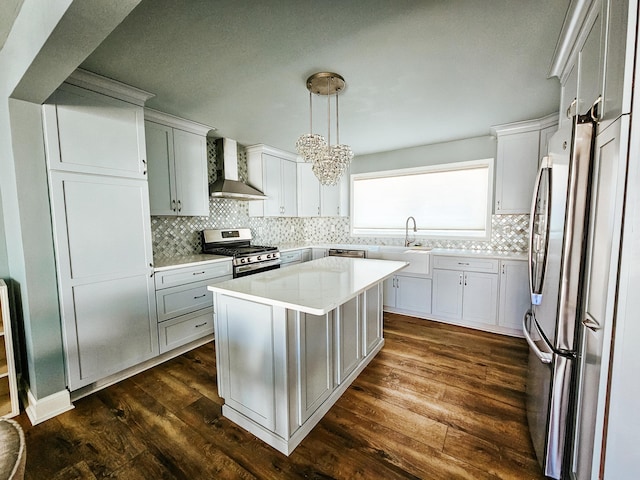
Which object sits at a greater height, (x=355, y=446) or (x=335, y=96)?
(x=335, y=96)

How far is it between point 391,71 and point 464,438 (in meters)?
2.44

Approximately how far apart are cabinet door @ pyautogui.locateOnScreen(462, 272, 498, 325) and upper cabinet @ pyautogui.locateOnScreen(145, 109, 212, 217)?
128 inches

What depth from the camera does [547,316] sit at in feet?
4.51

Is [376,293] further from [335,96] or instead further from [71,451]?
[71,451]

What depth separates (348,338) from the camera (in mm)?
2074

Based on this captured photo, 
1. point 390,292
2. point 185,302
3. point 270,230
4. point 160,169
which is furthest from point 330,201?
point 185,302

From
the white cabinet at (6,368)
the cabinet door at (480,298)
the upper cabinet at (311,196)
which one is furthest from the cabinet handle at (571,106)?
the white cabinet at (6,368)

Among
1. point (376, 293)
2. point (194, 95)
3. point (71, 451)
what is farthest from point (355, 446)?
point (194, 95)

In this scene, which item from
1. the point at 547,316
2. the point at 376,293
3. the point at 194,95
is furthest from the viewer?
the point at 376,293

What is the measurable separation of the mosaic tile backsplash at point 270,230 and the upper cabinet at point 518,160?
0.87 feet

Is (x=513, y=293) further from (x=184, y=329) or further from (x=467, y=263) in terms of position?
(x=184, y=329)

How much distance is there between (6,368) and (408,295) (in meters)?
3.73

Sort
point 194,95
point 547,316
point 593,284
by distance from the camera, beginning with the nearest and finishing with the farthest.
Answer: point 593,284 → point 547,316 → point 194,95

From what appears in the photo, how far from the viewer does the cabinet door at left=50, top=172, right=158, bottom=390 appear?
1853 mm
